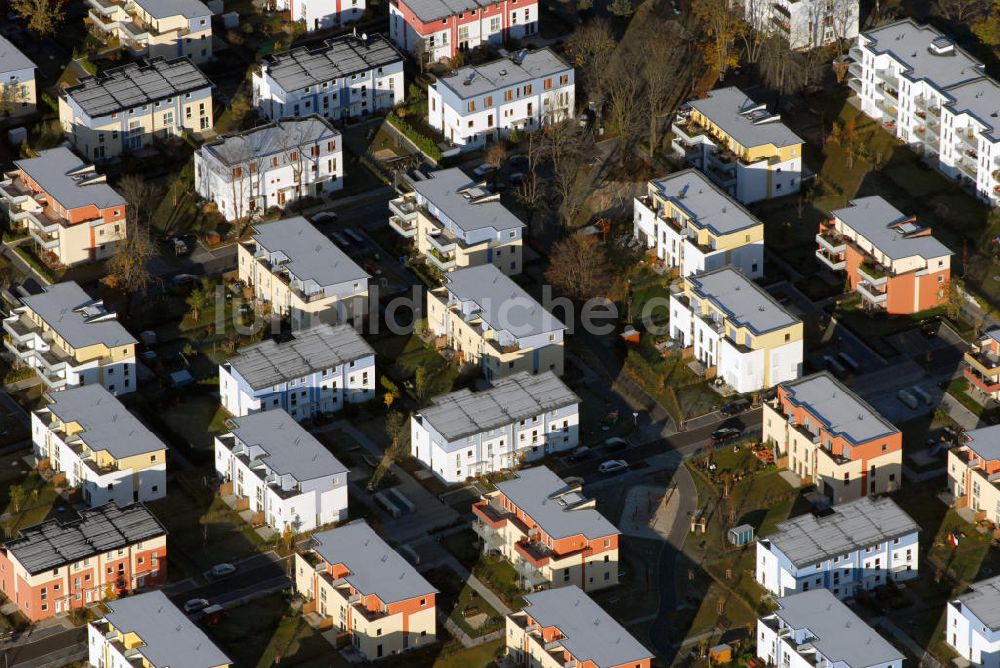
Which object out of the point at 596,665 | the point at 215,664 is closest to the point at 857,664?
the point at 596,665

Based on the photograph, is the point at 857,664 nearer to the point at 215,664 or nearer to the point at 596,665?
the point at 596,665

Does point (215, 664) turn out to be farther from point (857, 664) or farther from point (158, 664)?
point (857, 664)

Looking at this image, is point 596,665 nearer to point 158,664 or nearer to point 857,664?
point 857,664

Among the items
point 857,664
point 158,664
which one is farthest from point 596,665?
point 158,664

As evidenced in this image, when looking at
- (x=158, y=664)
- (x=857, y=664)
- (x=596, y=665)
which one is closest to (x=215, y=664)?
(x=158, y=664)

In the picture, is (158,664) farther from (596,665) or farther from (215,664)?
(596,665)

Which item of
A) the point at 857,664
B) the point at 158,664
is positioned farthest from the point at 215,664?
the point at 857,664
